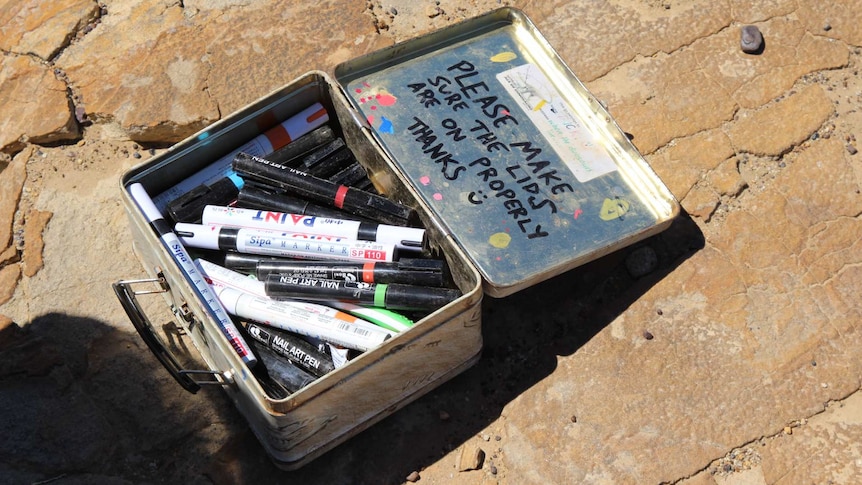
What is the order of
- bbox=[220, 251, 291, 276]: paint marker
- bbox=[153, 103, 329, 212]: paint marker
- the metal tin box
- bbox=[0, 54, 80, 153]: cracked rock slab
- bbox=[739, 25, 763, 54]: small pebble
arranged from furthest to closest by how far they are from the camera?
bbox=[739, 25, 763, 54]: small pebble
bbox=[0, 54, 80, 153]: cracked rock slab
bbox=[153, 103, 329, 212]: paint marker
bbox=[220, 251, 291, 276]: paint marker
the metal tin box

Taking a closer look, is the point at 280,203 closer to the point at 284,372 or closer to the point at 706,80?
the point at 284,372

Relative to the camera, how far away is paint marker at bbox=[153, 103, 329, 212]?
2303 millimetres

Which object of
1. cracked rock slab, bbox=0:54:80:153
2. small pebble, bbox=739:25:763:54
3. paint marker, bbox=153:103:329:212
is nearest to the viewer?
paint marker, bbox=153:103:329:212

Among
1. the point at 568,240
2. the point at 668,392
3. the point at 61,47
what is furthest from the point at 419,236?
the point at 61,47

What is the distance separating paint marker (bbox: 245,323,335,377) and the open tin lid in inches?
17.5

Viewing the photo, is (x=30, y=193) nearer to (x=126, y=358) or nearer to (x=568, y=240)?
(x=126, y=358)

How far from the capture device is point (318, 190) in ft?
7.35

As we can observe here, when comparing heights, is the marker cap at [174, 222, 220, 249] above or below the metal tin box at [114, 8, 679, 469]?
above

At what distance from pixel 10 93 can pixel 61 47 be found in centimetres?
23

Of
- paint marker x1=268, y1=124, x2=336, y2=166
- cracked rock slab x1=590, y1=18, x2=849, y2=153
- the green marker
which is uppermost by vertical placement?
paint marker x1=268, y1=124, x2=336, y2=166

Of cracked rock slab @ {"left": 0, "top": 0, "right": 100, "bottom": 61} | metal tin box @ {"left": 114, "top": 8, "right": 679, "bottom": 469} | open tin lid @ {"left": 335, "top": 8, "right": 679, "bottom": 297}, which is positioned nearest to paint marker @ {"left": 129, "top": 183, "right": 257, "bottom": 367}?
metal tin box @ {"left": 114, "top": 8, "right": 679, "bottom": 469}

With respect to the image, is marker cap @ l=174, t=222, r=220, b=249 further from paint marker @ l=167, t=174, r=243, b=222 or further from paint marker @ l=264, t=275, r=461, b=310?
paint marker @ l=264, t=275, r=461, b=310

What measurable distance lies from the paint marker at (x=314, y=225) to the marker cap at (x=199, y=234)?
0.03m

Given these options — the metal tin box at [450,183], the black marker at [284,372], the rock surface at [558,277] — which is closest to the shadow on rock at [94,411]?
the rock surface at [558,277]
